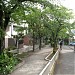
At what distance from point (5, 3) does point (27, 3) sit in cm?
213

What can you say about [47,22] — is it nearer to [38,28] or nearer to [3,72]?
[38,28]

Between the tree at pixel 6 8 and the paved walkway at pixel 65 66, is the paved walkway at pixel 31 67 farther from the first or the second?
the tree at pixel 6 8

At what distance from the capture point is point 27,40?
69.4m

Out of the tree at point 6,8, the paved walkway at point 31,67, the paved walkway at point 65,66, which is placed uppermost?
the tree at point 6,8

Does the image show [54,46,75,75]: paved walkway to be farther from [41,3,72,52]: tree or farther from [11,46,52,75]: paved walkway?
[41,3,72,52]: tree

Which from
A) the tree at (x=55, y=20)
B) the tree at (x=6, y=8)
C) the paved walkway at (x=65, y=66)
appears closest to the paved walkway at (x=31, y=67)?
the paved walkway at (x=65, y=66)

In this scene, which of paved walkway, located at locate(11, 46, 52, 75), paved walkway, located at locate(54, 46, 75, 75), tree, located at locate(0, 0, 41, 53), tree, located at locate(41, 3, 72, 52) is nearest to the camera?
paved walkway, located at locate(11, 46, 52, 75)

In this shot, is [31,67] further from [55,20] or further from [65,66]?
[55,20]

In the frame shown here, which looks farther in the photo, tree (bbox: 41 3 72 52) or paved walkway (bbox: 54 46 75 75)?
tree (bbox: 41 3 72 52)

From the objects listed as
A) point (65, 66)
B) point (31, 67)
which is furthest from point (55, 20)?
point (31, 67)

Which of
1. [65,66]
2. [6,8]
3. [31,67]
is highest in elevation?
[6,8]

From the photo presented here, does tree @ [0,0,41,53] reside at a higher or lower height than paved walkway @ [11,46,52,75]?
higher

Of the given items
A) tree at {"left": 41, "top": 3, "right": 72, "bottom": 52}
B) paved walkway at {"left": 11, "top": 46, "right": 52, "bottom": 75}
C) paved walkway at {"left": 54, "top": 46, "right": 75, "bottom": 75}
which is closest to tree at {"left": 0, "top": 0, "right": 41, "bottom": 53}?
paved walkway at {"left": 11, "top": 46, "right": 52, "bottom": 75}

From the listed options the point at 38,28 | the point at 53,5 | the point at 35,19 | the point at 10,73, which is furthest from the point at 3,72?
the point at 38,28
